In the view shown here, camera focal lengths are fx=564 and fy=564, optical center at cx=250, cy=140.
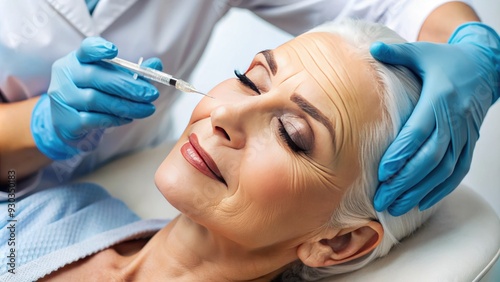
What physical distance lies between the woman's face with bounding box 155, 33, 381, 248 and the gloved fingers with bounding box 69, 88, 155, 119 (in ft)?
0.83

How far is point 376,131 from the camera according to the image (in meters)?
1.22

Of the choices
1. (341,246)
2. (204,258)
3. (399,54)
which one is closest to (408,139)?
(399,54)

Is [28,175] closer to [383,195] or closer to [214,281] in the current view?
[214,281]

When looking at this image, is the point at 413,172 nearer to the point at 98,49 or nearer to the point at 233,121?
the point at 233,121

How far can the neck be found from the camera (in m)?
1.31

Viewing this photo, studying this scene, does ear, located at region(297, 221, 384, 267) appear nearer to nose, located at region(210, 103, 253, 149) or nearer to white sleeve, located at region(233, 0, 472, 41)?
nose, located at region(210, 103, 253, 149)

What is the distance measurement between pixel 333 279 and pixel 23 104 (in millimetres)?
969

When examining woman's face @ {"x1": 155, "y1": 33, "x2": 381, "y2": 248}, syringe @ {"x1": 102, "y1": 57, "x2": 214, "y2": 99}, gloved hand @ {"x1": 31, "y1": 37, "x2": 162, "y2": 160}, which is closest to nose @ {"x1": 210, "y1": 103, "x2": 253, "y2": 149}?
woman's face @ {"x1": 155, "y1": 33, "x2": 381, "y2": 248}

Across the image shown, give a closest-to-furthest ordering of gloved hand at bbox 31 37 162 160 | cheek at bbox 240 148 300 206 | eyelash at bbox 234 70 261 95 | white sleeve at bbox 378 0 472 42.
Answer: cheek at bbox 240 148 300 206 < eyelash at bbox 234 70 261 95 < gloved hand at bbox 31 37 162 160 < white sleeve at bbox 378 0 472 42

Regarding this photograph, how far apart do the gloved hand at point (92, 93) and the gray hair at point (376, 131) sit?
0.49 metres

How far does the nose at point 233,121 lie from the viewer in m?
1.16

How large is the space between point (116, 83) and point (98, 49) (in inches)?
3.6

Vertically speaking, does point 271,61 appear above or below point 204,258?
above

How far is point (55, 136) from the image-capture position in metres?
1.54
